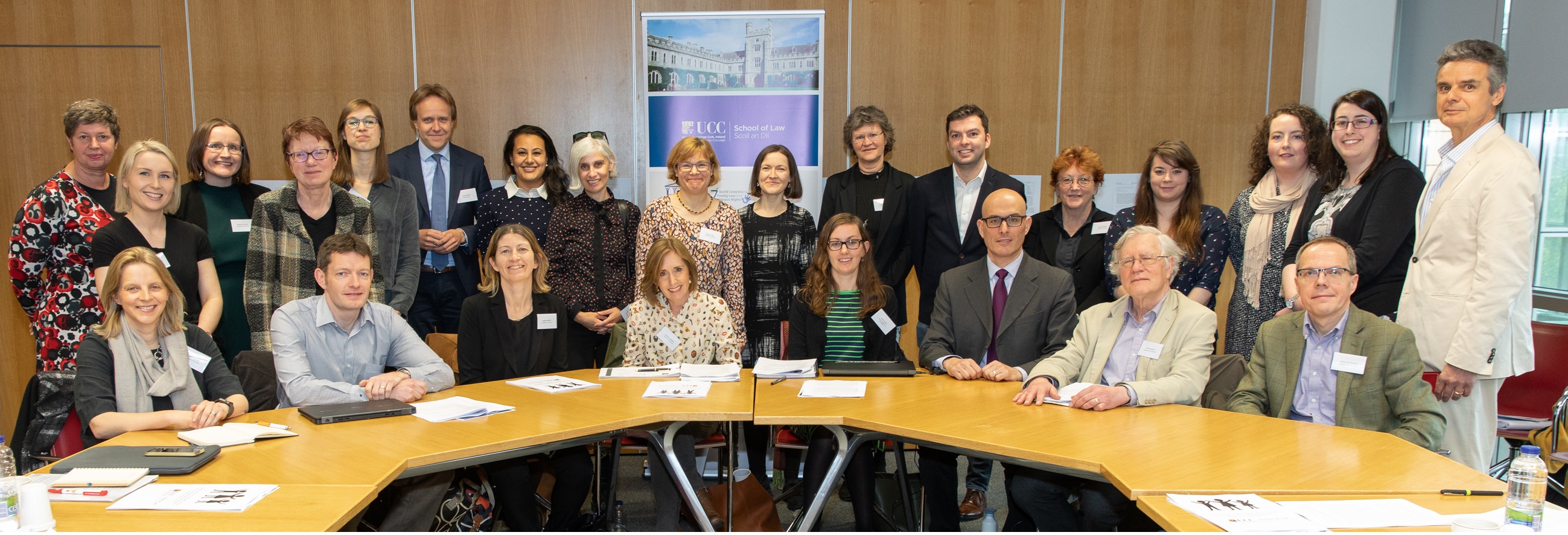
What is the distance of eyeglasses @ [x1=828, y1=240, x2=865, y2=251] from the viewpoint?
3.75 m

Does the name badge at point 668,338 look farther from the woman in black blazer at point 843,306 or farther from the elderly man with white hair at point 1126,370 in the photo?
the elderly man with white hair at point 1126,370

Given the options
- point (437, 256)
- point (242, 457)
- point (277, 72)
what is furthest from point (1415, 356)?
point (277, 72)

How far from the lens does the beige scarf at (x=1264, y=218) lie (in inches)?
143

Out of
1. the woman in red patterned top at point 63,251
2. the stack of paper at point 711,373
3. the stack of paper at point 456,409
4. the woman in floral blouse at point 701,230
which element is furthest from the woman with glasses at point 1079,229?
the woman in red patterned top at point 63,251

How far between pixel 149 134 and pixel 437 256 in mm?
2695

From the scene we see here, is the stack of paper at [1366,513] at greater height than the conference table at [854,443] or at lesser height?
greater

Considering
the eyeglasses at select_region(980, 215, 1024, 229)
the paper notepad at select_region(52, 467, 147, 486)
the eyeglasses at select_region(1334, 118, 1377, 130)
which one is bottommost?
the paper notepad at select_region(52, 467, 147, 486)

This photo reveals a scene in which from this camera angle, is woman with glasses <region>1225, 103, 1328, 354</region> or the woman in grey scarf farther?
woman with glasses <region>1225, 103, 1328, 354</region>

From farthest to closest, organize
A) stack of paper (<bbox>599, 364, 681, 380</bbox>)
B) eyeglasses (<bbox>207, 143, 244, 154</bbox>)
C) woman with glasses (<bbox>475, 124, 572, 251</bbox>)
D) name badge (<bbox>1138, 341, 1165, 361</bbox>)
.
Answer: woman with glasses (<bbox>475, 124, 572, 251</bbox>) < eyeglasses (<bbox>207, 143, 244, 154</bbox>) < stack of paper (<bbox>599, 364, 681, 380</bbox>) < name badge (<bbox>1138, 341, 1165, 361</bbox>)

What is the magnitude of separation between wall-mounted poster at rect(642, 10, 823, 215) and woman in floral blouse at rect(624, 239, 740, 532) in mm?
1643

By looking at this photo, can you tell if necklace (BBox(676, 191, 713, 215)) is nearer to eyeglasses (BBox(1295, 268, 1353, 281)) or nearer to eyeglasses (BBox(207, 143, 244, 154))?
eyeglasses (BBox(207, 143, 244, 154))

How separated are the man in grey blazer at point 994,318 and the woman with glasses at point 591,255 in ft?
5.13

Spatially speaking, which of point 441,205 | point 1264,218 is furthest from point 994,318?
point 441,205

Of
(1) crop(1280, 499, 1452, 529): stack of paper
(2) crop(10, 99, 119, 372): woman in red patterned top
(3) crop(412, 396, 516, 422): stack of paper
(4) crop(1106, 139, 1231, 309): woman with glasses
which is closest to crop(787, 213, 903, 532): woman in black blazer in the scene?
(4) crop(1106, 139, 1231, 309): woman with glasses
